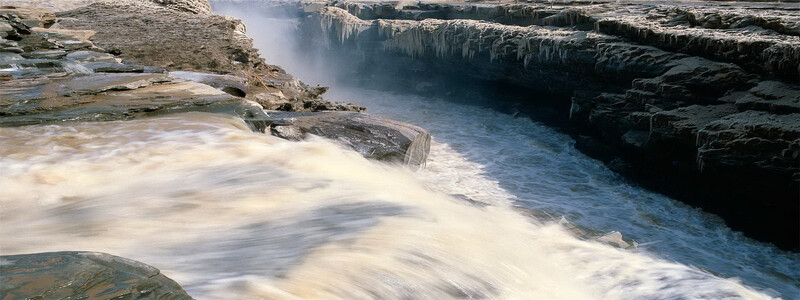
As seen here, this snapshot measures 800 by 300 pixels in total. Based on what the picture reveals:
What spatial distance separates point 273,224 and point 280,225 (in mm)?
38

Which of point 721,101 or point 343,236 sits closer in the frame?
point 343,236

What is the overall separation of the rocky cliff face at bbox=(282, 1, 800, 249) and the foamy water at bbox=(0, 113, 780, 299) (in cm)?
286

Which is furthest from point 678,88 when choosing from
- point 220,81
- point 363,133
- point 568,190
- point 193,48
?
point 193,48

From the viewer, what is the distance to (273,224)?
2938 mm

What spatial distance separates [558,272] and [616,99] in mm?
5935

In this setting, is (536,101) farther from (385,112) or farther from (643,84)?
(643,84)

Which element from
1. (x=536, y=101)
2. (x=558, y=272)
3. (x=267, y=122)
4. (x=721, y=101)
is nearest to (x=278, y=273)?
(x=558, y=272)

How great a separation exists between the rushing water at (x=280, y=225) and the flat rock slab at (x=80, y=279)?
257 millimetres

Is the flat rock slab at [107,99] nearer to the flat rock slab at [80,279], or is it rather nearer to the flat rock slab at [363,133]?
the flat rock slab at [363,133]

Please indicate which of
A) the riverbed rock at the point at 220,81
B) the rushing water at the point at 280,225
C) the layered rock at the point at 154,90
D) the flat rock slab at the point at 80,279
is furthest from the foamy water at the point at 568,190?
the flat rock slab at the point at 80,279

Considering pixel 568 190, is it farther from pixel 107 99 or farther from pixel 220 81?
pixel 107 99

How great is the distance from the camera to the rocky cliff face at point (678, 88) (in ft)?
19.7

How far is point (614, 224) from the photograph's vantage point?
253 inches

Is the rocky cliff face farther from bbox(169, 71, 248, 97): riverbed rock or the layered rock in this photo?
bbox(169, 71, 248, 97): riverbed rock
